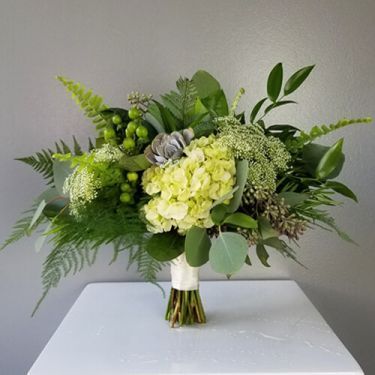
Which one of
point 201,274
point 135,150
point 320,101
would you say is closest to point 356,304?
point 201,274

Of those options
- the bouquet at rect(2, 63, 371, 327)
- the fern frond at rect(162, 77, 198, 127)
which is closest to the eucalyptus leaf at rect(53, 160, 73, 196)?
the bouquet at rect(2, 63, 371, 327)

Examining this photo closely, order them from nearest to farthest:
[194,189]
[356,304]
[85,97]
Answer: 1. [194,189]
2. [85,97]
3. [356,304]

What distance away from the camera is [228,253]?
773 millimetres

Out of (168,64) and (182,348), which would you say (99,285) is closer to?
(182,348)

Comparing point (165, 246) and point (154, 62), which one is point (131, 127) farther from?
point (154, 62)

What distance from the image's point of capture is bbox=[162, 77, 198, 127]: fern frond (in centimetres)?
87

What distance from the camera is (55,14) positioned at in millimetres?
1207

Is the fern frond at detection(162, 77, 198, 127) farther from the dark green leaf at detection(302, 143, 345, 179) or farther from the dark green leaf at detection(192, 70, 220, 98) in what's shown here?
the dark green leaf at detection(302, 143, 345, 179)

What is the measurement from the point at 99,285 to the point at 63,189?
50 cm

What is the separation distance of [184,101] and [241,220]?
0.85 ft

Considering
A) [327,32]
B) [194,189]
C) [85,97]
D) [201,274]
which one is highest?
[327,32]

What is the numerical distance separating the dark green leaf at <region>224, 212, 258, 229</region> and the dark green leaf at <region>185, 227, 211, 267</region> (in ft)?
0.17

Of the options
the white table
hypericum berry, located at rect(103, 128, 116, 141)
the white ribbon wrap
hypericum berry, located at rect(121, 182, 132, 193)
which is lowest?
the white table

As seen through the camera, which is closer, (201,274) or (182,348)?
(182,348)
